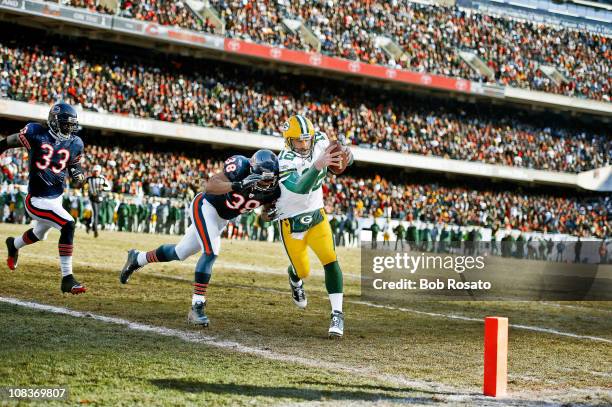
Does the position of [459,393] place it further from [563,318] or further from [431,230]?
[431,230]

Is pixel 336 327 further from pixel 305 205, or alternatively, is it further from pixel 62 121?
pixel 62 121

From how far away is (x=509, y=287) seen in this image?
13.5m

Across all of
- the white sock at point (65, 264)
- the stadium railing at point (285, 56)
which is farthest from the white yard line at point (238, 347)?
the stadium railing at point (285, 56)

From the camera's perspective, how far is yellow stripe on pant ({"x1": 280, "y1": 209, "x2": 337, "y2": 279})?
27.4ft

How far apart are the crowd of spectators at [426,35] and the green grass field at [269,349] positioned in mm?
25622

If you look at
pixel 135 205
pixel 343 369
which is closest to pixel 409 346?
pixel 343 369

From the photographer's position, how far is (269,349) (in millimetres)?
7109

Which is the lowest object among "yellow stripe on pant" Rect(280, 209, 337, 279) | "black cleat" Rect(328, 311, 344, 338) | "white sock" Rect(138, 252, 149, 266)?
"black cleat" Rect(328, 311, 344, 338)

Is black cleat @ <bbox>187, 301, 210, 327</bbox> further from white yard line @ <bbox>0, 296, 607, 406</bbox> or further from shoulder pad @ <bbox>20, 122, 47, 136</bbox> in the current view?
shoulder pad @ <bbox>20, 122, 47, 136</bbox>

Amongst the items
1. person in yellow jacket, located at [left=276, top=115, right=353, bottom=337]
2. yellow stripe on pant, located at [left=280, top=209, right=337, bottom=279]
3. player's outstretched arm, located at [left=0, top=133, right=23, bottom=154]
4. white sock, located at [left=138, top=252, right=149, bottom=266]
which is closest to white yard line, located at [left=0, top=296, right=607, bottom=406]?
white sock, located at [left=138, top=252, right=149, bottom=266]

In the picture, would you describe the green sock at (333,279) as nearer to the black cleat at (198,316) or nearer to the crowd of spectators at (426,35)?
the black cleat at (198,316)

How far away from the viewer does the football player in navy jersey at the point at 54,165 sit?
925 cm

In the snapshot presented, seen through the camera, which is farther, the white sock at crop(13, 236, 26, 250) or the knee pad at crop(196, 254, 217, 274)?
the white sock at crop(13, 236, 26, 250)

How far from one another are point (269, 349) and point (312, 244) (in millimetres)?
1563
